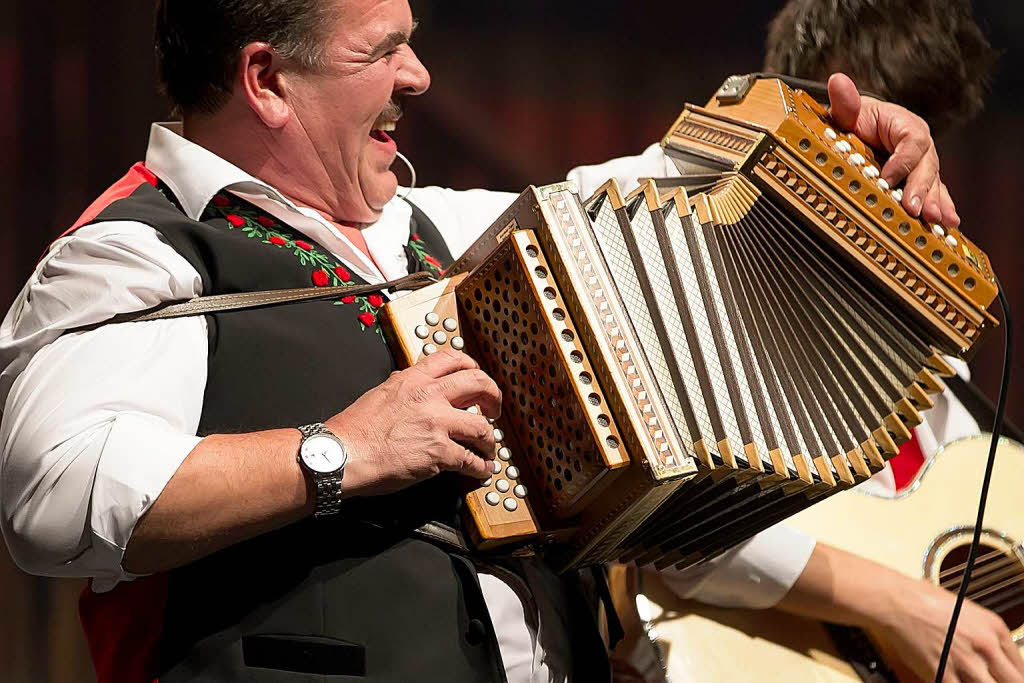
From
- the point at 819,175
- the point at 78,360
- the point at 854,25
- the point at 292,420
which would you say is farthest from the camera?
the point at 854,25

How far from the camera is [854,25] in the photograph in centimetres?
221

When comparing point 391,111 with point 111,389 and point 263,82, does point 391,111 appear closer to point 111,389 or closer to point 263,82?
point 263,82

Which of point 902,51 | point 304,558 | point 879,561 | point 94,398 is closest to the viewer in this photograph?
point 94,398

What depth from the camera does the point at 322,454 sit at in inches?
47.6

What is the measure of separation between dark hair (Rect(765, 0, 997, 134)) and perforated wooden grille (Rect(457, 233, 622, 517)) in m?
1.16

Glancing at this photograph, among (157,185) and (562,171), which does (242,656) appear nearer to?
(157,185)

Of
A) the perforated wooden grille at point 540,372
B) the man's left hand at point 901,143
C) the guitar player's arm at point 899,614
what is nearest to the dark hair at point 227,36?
the perforated wooden grille at point 540,372

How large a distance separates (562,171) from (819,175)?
152cm

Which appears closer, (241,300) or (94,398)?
(94,398)

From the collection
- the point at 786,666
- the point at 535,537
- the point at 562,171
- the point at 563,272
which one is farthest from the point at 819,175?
the point at 562,171

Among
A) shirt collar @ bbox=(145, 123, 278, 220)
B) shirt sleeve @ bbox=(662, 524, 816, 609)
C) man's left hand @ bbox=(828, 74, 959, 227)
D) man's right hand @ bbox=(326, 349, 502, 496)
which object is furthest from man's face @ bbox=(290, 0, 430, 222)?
shirt sleeve @ bbox=(662, 524, 816, 609)

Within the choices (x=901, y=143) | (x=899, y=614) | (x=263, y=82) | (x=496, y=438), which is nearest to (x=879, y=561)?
(x=899, y=614)

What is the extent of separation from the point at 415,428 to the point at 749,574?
73 centimetres

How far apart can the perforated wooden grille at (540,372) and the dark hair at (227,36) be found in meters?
0.41
